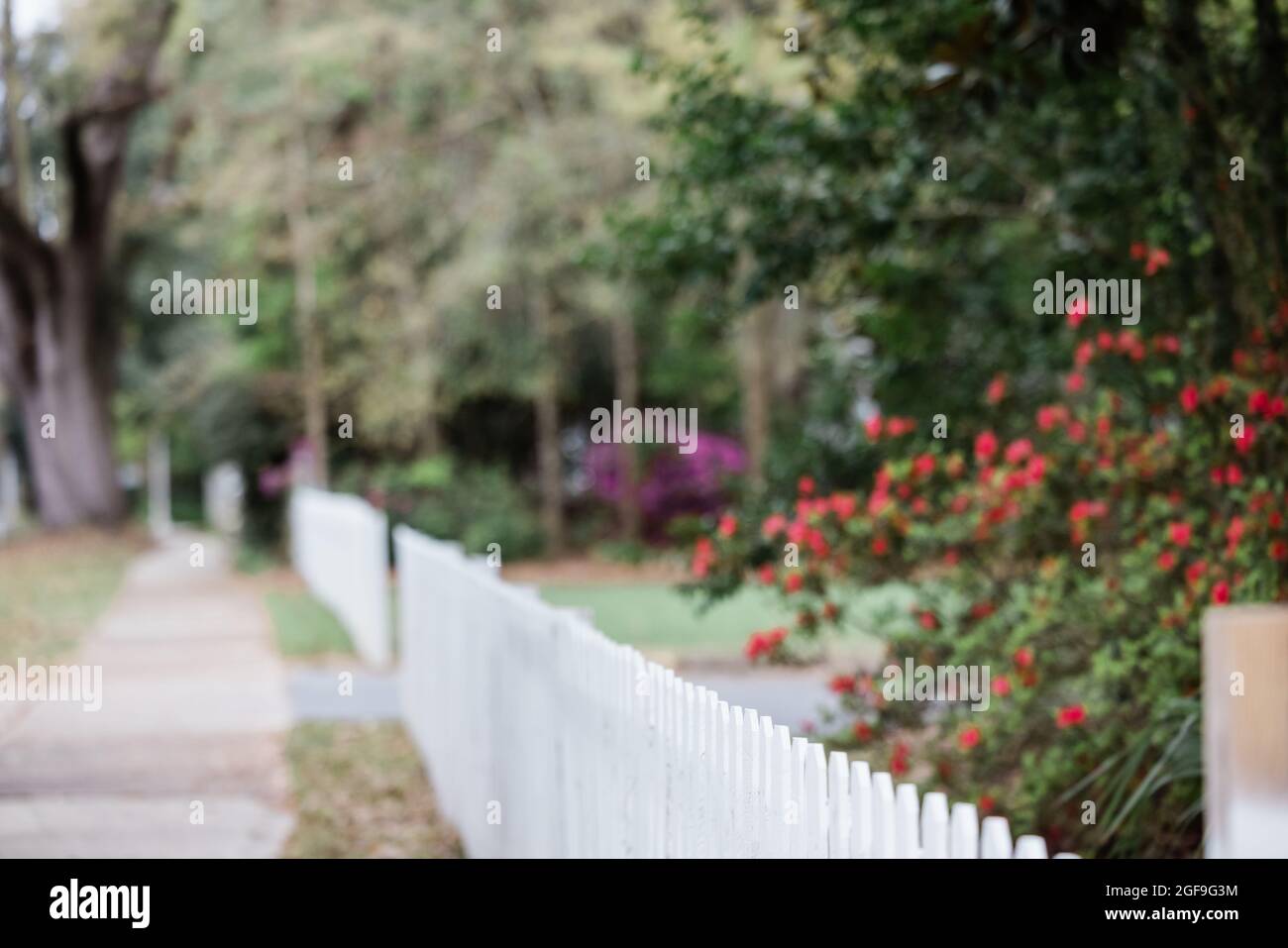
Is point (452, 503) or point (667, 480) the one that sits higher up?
point (667, 480)

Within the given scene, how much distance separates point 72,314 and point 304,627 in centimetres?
1557

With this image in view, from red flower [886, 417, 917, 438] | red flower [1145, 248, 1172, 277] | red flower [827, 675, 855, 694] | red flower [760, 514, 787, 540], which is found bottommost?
red flower [827, 675, 855, 694]

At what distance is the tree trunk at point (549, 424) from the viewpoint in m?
24.1

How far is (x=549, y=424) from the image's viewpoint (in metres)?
25.2

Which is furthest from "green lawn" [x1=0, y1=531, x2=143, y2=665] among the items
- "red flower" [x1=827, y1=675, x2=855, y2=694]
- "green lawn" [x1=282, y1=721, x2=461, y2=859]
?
"red flower" [x1=827, y1=675, x2=855, y2=694]

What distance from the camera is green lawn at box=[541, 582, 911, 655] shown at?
1606 cm

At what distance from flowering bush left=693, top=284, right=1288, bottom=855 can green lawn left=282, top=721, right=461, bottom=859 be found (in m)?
1.92

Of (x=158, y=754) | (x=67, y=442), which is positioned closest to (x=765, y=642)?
(x=158, y=754)

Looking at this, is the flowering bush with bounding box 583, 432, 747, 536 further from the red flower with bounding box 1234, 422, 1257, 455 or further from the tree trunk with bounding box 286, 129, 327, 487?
the red flower with bounding box 1234, 422, 1257, 455

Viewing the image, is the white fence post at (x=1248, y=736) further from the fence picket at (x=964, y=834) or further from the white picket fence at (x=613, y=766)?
the fence picket at (x=964, y=834)

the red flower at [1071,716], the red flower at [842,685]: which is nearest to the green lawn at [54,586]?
the red flower at [842,685]

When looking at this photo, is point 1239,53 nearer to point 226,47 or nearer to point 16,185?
point 226,47

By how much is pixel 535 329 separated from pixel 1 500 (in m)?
49.8

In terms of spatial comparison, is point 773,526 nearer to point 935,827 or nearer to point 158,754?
point 158,754
